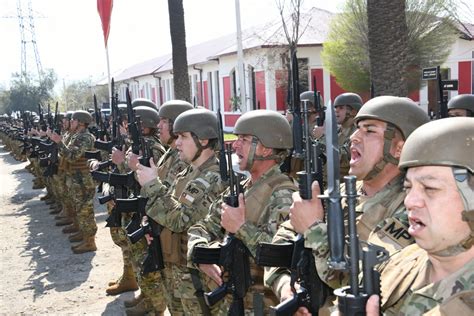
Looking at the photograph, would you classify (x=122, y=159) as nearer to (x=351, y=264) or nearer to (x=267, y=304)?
(x=267, y=304)

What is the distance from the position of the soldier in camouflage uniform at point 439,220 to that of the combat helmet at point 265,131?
4.98ft

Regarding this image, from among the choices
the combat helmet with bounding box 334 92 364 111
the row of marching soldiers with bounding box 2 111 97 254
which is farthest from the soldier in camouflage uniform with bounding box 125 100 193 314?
the row of marching soldiers with bounding box 2 111 97 254

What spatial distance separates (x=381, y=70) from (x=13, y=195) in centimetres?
1092

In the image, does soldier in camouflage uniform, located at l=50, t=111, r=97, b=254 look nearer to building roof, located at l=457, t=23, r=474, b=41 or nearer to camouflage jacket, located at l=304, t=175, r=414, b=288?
camouflage jacket, located at l=304, t=175, r=414, b=288

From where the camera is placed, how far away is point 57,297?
6309 millimetres

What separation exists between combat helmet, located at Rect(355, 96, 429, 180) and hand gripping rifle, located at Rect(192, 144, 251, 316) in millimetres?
806

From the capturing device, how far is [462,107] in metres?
5.98

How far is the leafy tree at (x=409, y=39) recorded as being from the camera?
19.8 meters

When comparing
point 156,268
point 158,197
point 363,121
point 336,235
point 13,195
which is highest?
point 363,121

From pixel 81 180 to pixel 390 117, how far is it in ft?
22.2

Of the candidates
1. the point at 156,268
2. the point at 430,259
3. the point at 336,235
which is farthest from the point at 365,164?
the point at 156,268

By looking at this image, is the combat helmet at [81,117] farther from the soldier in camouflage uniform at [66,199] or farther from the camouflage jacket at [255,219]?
the camouflage jacket at [255,219]

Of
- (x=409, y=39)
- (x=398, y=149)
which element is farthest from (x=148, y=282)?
(x=409, y=39)

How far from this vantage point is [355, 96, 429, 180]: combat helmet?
2.76 m
